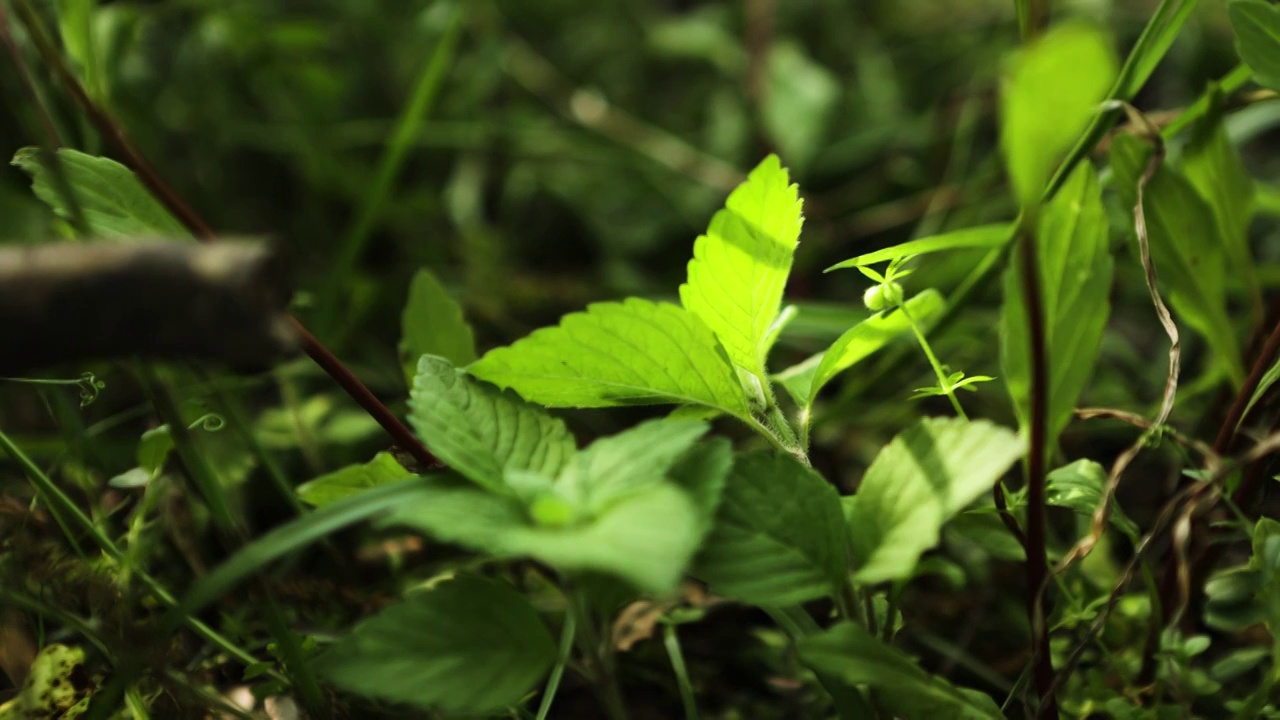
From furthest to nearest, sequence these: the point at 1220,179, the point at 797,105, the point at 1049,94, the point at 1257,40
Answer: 1. the point at 797,105
2. the point at 1220,179
3. the point at 1257,40
4. the point at 1049,94

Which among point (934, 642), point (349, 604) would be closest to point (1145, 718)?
point (934, 642)

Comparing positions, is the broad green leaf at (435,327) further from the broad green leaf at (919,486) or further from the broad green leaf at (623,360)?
the broad green leaf at (919,486)

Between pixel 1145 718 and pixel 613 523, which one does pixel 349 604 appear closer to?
pixel 613 523

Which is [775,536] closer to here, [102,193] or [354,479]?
[354,479]

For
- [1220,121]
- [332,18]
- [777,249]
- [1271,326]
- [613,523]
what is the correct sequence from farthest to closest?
1. [332,18]
2. [1271,326]
3. [1220,121]
4. [777,249]
5. [613,523]

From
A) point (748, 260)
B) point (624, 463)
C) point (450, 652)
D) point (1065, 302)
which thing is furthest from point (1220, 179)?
point (450, 652)
